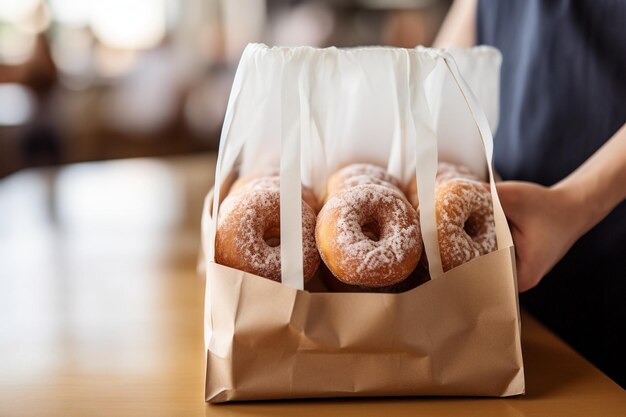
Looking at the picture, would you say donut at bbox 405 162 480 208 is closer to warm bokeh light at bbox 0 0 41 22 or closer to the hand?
the hand

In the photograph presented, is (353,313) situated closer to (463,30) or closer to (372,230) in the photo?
(372,230)

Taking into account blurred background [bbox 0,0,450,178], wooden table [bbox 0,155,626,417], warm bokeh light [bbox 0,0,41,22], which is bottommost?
blurred background [bbox 0,0,450,178]

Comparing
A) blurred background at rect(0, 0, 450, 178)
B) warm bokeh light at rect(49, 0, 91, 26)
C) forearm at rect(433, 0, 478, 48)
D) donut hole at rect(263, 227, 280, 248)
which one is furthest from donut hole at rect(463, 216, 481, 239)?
warm bokeh light at rect(49, 0, 91, 26)

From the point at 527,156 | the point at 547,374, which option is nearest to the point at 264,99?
the point at 547,374

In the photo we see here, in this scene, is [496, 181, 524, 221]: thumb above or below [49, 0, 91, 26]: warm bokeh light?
above

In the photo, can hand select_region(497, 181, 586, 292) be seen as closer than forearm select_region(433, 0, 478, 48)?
Yes

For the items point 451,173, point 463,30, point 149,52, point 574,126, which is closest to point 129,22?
point 149,52
